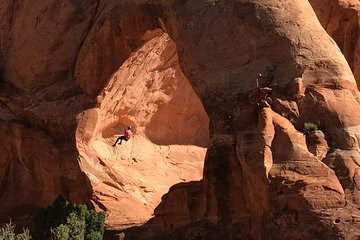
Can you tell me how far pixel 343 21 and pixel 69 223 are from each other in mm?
9339

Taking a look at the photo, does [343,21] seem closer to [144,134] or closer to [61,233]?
[144,134]

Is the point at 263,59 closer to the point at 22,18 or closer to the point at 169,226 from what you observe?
the point at 169,226

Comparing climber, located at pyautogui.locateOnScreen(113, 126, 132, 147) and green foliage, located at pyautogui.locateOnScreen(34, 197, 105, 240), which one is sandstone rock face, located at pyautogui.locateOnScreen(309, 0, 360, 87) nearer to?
climber, located at pyautogui.locateOnScreen(113, 126, 132, 147)

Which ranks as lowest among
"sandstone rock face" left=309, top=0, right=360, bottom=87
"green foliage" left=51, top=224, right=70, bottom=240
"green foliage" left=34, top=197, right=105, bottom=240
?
"green foliage" left=51, top=224, right=70, bottom=240

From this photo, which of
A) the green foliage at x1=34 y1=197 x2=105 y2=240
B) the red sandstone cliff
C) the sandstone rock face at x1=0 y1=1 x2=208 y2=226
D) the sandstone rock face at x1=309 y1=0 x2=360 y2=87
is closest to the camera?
the red sandstone cliff

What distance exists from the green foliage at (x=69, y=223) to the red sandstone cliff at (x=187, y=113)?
38.9 inches

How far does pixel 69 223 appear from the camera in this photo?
17.9 metres

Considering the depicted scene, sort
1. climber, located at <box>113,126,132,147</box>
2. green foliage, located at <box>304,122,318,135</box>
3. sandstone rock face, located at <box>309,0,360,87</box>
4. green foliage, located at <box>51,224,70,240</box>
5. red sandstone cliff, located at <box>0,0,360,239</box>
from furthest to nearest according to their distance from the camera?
climber, located at <box>113,126,132,147</box> < sandstone rock face, located at <box>309,0,360,87</box> < green foliage, located at <box>51,224,70,240</box> < green foliage, located at <box>304,122,318,135</box> < red sandstone cliff, located at <box>0,0,360,239</box>

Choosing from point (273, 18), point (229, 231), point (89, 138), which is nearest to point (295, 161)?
point (229, 231)

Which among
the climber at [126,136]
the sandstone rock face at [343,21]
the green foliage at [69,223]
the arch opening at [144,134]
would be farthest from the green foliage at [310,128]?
the climber at [126,136]

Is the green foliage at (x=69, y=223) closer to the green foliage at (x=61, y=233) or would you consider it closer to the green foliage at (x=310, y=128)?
the green foliage at (x=61, y=233)

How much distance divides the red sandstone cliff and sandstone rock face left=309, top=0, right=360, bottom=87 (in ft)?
0.14

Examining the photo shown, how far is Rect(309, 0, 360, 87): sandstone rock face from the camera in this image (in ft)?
72.2

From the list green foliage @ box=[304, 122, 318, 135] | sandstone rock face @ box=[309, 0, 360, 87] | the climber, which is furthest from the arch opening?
green foliage @ box=[304, 122, 318, 135]
